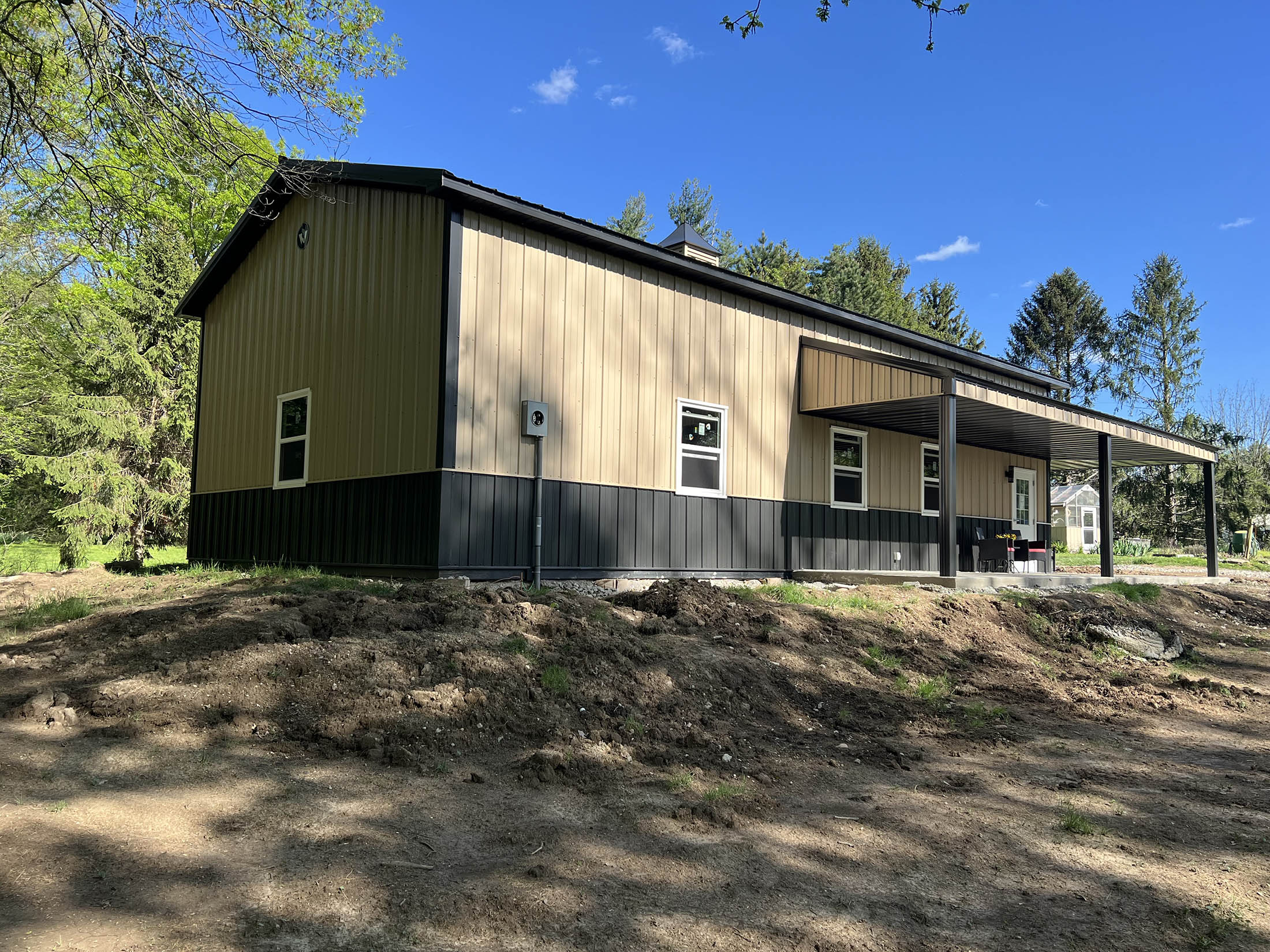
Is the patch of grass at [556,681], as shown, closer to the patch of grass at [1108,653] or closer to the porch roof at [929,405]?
the patch of grass at [1108,653]

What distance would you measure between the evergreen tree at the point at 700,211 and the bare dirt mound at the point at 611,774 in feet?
137

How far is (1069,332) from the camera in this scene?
51.9 m

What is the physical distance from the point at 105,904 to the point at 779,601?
6.79 metres

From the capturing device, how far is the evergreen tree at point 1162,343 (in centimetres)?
4681

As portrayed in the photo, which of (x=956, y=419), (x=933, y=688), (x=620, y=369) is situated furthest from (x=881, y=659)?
(x=956, y=419)

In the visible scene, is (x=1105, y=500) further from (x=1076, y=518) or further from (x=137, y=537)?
(x=1076, y=518)

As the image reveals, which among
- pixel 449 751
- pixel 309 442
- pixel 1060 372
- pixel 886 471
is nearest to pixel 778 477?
pixel 886 471

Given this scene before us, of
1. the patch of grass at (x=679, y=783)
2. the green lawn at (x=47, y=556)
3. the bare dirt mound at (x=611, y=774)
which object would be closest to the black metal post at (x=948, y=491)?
the bare dirt mound at (x=611, y=774)

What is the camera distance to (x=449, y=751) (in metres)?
4.63

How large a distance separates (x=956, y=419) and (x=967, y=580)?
314 cm

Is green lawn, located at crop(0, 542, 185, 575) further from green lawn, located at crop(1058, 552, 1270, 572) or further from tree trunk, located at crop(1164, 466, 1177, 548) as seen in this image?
tree trunk, located at crop(1164, 466, 1177, 548)

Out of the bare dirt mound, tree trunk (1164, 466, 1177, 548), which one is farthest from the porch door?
tree trunk (1164, 466, 1177, 548)

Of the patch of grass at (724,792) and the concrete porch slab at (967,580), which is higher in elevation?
the concrete porch slab at (967,580)

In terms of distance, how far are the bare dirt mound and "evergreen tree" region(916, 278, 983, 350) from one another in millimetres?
48858
